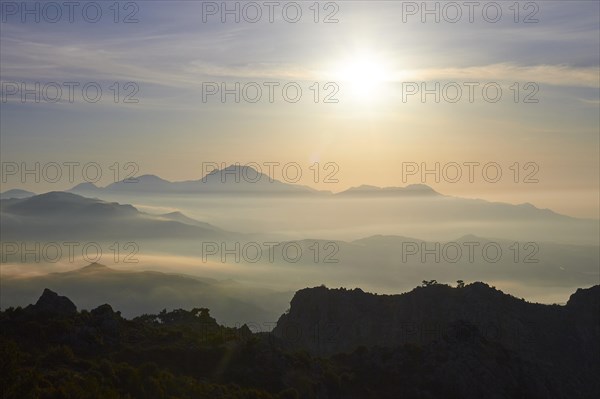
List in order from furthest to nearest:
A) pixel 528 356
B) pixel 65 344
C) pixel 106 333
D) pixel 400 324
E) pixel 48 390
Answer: pixel 400 324 → pixel 528 356 → pixel 106 333 → pixel 65 344 → pixel 48 390

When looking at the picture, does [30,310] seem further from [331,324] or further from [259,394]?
[331,324]

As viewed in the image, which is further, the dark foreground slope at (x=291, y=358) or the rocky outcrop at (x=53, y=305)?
the rocky outcrop at (x=53, y=305)

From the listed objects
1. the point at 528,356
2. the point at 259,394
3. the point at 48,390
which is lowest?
the point at 528,356

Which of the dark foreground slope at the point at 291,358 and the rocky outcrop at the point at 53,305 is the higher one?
the rocky outcrop at the point at 53,305

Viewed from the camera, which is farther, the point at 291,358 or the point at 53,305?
the point at 53,305

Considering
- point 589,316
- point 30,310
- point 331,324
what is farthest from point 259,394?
point 589,316

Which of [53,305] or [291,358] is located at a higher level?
[53,305]

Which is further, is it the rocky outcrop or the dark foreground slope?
the rocky outcrop

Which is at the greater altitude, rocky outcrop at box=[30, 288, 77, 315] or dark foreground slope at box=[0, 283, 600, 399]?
rocky outcrop at box=[30, 288, 77, 315]
